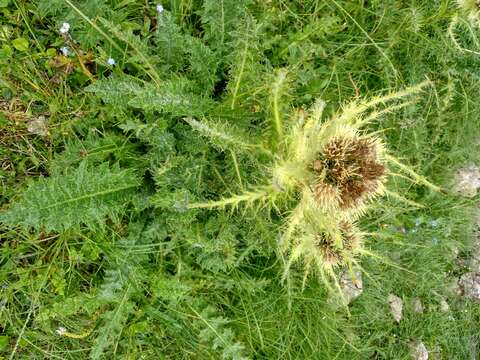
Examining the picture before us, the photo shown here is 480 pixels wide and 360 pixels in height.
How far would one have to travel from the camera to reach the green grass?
7.63 ft

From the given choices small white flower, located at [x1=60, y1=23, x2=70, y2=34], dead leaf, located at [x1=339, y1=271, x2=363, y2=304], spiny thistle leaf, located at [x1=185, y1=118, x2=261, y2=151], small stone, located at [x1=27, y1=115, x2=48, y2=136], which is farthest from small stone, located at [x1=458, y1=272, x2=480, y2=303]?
small white flower, located at [x1=60, y1=23, x2=70, y2=34]

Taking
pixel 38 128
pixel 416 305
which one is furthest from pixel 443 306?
pixel 38 128

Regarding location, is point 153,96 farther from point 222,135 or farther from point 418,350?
point 418,350

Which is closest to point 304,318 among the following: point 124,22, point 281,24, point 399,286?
point 399,286

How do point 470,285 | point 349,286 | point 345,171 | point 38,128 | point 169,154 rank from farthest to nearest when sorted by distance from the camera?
point 470,285 < point 349,286 < point 38,128 < point 169,154 < point 345,171

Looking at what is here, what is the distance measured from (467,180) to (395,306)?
110 cm

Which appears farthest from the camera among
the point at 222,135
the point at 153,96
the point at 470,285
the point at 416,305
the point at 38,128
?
the point at 470,285

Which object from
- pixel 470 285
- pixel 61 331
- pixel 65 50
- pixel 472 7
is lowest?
pixel 61 331

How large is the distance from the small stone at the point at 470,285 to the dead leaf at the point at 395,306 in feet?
2.25

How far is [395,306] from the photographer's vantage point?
347cm

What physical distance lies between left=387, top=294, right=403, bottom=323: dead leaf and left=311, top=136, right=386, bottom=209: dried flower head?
197 centimetres

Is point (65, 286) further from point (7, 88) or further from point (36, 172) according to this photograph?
point (7, 88)

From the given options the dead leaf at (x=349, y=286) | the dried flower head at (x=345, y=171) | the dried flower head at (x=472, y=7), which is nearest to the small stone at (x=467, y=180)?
the dead leaf at (x=349, y=286)

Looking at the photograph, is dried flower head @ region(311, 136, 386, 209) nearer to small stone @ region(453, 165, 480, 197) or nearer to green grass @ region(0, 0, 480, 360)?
green grass @ region(0, 0, 480, 360)
